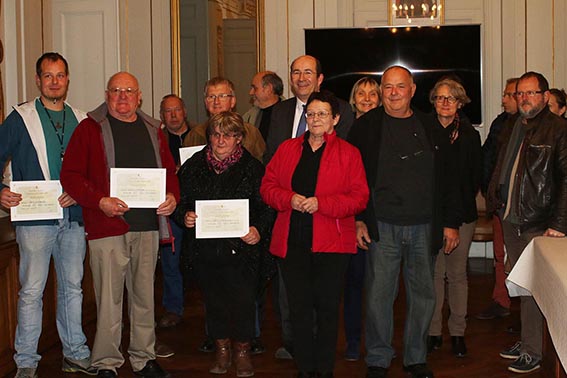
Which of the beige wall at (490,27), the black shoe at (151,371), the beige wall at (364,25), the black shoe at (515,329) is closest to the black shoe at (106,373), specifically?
the black shoe at (151,371)

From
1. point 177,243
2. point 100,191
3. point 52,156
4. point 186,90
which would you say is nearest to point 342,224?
point 100,191

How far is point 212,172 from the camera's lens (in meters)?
4.48

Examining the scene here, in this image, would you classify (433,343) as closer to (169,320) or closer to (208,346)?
(208,346)

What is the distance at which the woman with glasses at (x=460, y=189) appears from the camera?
4836 millimetres

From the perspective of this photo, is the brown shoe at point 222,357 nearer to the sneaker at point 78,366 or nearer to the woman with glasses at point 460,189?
the sneaker at point 78,366

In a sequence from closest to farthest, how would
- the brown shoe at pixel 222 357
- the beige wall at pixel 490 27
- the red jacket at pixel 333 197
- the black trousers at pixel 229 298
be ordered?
1. the red jacket at pixel 333 197
2. the black trousers at pixel 229 298
3. the brown shoe at pixel 222 357
4. the beige wall at pixel 490 27

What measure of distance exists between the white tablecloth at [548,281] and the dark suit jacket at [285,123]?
1273 mm

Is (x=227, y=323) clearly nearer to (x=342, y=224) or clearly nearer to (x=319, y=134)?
A: (x=342, y=224)

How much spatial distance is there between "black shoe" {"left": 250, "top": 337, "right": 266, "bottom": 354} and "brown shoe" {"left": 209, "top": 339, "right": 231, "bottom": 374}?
46 centimetres

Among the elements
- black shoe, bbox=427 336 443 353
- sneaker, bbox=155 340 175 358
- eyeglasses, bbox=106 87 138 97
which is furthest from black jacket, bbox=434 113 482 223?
sneaker, bbox=155 340 175 358

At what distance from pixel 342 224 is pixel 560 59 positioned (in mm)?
4993

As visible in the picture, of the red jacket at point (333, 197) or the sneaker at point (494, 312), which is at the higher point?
the red jacket at point (333, 197)

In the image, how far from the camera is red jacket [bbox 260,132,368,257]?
4.09 meters

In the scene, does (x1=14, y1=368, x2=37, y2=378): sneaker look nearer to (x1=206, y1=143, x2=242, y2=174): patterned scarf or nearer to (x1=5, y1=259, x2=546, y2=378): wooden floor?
(x1=5, y1=259, x2=546, y2=378): wooden floor
